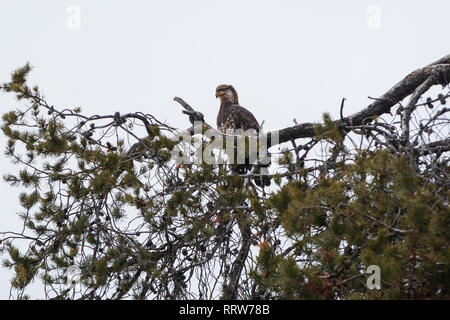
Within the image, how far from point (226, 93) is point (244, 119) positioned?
30.5 inches

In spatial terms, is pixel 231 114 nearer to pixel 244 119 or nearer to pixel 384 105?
pixel 244 119

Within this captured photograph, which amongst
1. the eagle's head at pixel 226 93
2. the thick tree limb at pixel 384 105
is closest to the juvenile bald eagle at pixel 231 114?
the eagle's head at pixel 226 93

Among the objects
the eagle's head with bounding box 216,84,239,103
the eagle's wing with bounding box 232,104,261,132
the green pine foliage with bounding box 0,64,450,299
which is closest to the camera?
the green pine foliage with bounding box 0,64,450,299

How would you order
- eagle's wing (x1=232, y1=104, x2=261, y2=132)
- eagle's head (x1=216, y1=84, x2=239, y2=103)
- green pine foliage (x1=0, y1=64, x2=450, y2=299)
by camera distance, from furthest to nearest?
1. eagle's head (x1=216, y1=84, x2=239, y2=103)
2. eagle's wing (x1=232, y1=104, x2=261, y2=132)
3. green pine foliage (x1=0, y1=64, x2=450, y2=299)

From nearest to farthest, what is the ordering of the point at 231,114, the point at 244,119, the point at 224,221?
the point at 224,221 → the point at 244,119 → the point at 231,114

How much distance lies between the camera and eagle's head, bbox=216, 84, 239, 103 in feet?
28.5

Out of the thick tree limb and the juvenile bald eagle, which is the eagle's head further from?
the thick tree limb

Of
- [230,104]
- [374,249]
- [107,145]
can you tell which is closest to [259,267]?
[374,249]

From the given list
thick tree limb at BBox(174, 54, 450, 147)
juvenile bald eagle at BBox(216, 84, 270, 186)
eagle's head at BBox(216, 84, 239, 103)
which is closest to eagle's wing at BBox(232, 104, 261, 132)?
juvenile bald eagle at BBox(216, 84, 270, 186)

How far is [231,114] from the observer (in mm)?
8180

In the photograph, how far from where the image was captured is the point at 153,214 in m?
4.23

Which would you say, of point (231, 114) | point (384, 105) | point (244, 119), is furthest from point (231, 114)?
point (384, 105)

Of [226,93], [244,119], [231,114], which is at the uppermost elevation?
[226,93]

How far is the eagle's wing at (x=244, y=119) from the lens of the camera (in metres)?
7.94
